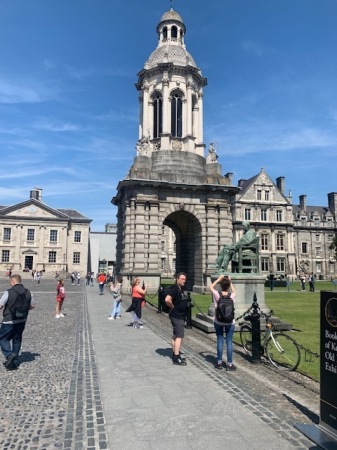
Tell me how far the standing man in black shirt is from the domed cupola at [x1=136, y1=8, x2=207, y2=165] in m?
21.6

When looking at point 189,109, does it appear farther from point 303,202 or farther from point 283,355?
point 303,202

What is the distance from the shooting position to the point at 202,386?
20.3 feet

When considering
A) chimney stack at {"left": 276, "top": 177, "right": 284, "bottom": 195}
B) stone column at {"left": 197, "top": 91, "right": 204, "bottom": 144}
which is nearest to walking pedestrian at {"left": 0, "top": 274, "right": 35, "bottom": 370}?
stone column at {"left": 197, "top": 91, "right": 204, "bottom": 144}

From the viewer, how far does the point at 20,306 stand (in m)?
7.34

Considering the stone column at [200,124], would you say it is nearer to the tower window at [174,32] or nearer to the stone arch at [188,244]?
the tower window at [174,32]

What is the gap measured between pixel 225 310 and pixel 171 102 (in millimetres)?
25889

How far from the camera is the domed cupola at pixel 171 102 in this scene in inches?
1146

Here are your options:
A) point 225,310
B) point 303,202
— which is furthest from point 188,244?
point 303,202

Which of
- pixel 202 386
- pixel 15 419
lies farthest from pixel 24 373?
pixel 202 386

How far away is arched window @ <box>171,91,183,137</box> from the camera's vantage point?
29.9m

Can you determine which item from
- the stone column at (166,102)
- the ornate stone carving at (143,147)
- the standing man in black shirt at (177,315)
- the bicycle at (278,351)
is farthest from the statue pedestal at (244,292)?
the stone column at (166,102)

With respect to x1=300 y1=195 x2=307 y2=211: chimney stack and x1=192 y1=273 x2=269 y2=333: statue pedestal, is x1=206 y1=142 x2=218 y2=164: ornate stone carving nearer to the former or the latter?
x1=192 y1=273 x2=269 y2=333: statue pedestal

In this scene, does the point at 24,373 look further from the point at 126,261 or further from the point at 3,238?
the point at 3,238

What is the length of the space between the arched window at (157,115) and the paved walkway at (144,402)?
2359 cm
